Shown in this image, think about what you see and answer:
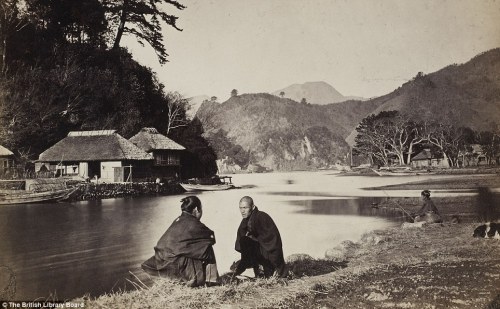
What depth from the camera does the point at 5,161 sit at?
4.66 m

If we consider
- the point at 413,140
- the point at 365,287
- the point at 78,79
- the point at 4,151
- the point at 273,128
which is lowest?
the point at 365,287

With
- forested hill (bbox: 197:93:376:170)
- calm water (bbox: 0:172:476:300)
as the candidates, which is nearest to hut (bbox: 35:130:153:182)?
calm water (bbox: 0:172:476:300)

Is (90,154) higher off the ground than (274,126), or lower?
lower

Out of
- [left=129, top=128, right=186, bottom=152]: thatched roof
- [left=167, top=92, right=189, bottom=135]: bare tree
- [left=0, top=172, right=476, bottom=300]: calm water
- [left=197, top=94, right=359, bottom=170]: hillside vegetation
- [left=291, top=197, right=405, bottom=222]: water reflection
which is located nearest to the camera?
[left=0, top=172, right=476, bottom=300]: calm water

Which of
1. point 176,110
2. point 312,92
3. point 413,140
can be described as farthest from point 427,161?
point 176,110

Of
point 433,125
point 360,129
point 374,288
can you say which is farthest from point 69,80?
point 360,129

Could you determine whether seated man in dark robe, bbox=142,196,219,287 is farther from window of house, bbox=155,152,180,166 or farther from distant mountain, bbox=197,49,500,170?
window of house, bbox=155,152,180,166

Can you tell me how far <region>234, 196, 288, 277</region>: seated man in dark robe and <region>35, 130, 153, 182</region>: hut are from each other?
2083 mm

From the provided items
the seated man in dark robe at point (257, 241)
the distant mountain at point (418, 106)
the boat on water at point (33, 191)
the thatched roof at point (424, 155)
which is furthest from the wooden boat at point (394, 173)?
the boat on water at point (33, 191)

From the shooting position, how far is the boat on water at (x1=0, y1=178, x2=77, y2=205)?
4.70 m

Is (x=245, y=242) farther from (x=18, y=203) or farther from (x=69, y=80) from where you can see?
(x=69, y=80)

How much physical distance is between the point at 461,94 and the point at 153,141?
474cm

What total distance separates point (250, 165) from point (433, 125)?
377cm

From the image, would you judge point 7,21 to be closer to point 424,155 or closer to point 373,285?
point 373,285
